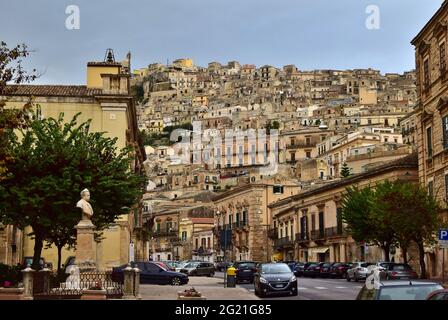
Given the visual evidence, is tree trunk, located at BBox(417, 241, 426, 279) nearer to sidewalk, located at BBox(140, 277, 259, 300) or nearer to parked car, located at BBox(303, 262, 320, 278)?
sidewalk, located at BBox(140, 277, 259, 300)

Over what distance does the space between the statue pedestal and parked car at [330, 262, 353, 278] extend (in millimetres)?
27629

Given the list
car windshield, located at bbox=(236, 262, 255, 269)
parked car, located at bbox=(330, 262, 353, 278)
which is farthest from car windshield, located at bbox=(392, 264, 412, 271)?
parked car, located at bbox=(330, 262, 353, 278)

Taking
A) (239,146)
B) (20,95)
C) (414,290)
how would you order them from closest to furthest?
(414,290) < (20,95) < (239,146)

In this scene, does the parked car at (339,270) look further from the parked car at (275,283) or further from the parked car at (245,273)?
the parked car at (275,283)

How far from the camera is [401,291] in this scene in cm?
1435

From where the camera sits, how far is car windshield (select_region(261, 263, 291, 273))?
1306 inches

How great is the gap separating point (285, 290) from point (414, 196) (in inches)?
584

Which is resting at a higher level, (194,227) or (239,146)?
(239,146)

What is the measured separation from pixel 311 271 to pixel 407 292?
4420 centimetres

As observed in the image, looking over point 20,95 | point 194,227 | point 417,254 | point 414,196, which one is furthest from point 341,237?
point 194,227

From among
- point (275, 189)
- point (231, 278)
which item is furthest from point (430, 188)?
point (275, 189)

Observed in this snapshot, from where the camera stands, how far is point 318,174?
12425cm

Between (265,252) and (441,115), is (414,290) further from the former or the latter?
(265,252)

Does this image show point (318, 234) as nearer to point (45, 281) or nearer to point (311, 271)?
point (311, 271)
